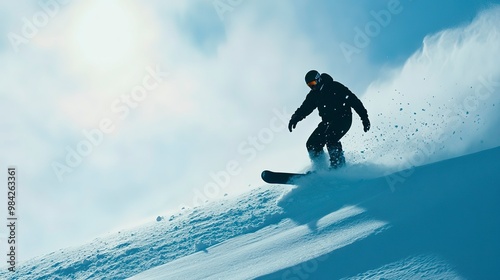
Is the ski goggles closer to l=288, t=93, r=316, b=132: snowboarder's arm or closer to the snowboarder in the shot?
the snowboarder

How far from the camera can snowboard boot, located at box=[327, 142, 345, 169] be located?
7.68 metres

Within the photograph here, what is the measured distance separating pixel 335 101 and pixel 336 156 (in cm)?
118

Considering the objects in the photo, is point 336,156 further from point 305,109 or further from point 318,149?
point 305,109

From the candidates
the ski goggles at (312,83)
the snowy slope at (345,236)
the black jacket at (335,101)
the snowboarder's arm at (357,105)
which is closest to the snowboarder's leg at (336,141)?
the black jacket at (335,101)

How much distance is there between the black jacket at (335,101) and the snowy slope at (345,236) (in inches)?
58.1

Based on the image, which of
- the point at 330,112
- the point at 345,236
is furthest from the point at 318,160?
the point at 345,236

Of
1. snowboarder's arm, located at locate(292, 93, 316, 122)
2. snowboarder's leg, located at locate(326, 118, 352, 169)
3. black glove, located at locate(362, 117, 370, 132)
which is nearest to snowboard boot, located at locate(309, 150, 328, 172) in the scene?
snowboarder's leg, located at locate(326, 118, 352, 169)

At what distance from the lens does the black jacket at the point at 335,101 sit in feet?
26.6

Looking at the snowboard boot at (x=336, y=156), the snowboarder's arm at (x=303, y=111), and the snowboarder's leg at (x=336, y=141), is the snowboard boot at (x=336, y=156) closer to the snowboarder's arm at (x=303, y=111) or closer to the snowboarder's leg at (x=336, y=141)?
the snowboarder's leg at (x=336, y=141)

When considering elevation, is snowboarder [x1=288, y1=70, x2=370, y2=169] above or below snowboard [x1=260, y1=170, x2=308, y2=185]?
above

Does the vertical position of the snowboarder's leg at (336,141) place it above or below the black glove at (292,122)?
below

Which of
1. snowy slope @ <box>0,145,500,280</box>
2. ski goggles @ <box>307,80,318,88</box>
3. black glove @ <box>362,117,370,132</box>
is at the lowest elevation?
snowy slope @ <box>0,145,500,280</box>

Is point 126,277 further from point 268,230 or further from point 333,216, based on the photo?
point 333,216

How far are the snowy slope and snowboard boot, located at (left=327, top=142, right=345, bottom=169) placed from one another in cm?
61
